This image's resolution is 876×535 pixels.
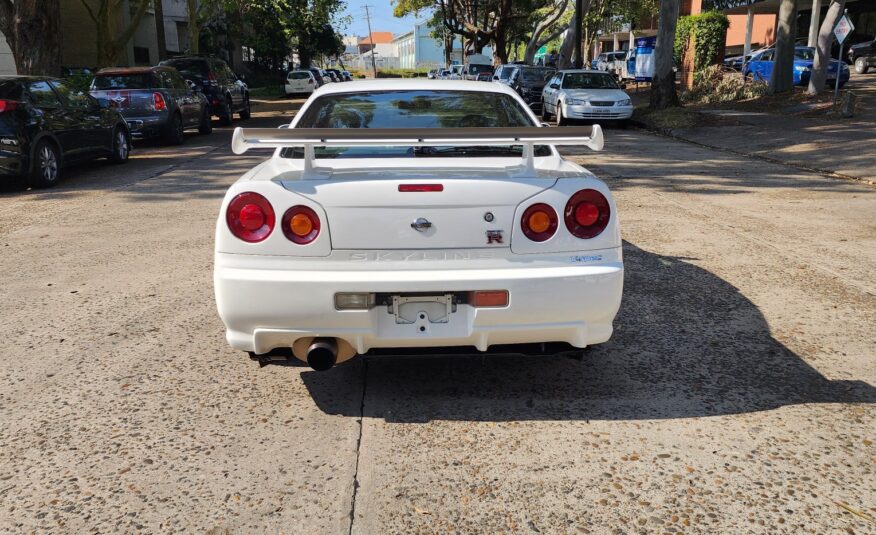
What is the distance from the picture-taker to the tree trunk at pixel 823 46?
69.6 ft

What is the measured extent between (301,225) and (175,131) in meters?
14.1

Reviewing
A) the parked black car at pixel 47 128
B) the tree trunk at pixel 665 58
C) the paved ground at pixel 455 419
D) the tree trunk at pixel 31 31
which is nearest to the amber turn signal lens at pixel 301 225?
the paved ground at pixel 455 419

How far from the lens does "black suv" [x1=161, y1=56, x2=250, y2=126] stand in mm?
21203

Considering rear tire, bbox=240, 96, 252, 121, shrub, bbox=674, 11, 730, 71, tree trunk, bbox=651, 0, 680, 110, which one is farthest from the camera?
shrub, bbox=674, 11, 730, 71

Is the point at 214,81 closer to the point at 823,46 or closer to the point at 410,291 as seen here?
the point at 823,46

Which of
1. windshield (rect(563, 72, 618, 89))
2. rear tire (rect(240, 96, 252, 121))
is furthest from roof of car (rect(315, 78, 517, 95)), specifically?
Result: rear tire (rect(240, 96, 252, 121))

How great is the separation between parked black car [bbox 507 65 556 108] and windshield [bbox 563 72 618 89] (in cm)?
371

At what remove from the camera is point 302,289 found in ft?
11.4

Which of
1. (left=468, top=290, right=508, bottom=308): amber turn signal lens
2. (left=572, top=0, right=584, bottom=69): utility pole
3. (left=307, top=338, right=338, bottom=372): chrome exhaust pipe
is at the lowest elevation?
(left=307, top=338, right=338, bottom=372): chrome exhaust pipe

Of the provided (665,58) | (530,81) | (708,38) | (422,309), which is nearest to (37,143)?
(422,309)

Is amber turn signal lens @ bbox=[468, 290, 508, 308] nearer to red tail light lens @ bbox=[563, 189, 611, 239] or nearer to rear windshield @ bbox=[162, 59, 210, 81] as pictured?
red tail light lens @ bbox=[563, 189, 611, 239]

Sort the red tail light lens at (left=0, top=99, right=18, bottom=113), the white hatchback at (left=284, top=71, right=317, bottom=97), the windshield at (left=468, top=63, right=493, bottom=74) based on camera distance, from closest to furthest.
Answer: the red tail light lens at (left=0, top=99, right=18, bottom=113)
the white hatchback at (left=284, top=71, right=317, bottom=97)
the windshield at (left=468, top=63, right=493, bottom=74)

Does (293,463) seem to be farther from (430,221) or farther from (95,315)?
(95,315)

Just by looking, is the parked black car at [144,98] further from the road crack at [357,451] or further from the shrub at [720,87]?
the shrub at [720,87]
